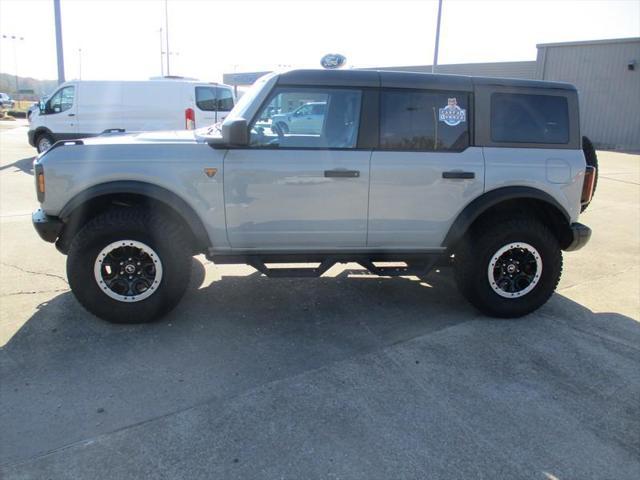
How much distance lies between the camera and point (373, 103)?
398 cm

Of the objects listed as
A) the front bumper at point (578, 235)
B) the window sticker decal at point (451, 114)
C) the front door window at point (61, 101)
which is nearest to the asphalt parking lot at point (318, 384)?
the front bumper at point (578, 235)

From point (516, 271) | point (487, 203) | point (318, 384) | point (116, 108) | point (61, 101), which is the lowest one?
point (318, 384)

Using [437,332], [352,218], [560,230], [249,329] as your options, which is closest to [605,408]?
[437,332]

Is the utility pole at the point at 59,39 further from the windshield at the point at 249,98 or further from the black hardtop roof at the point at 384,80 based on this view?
the black hardtop roof at the point at 384,80

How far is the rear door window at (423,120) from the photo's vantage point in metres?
4.00

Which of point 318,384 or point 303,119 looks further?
point 303,119

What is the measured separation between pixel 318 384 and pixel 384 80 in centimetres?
233

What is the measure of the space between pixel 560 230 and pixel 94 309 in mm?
3853

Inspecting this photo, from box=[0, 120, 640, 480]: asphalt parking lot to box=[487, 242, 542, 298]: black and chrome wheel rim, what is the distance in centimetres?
28

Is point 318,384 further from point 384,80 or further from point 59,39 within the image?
point 59,39

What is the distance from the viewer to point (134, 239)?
12.7ft

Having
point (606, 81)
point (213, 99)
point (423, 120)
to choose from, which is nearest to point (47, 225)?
point (423, 120)

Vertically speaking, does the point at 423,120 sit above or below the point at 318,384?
above

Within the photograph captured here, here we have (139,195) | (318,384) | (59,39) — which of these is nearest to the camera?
(318,384)
